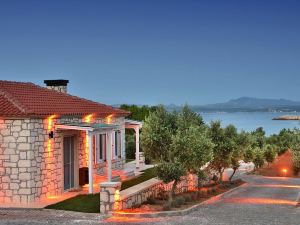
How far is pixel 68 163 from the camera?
2262 cm

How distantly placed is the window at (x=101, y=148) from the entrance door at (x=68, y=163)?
8.88ft

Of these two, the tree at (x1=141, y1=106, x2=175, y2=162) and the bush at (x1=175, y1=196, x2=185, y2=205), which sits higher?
the tree at (x1=141, y1=106, x2=175, y2=162)

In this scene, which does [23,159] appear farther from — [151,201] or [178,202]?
[178,202]

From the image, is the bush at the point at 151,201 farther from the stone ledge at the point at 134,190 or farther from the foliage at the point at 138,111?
the foliage at the point at 138,111

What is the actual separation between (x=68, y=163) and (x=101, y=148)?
3856 millimetres

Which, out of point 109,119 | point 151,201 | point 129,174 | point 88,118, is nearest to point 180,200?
point 151,201

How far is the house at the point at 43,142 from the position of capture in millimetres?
19344

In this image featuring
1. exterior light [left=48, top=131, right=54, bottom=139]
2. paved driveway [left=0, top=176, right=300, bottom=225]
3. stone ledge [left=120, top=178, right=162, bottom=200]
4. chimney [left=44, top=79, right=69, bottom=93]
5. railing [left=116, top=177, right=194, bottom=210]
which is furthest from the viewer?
chimney [left=44, top=79, right=69, bottom=93]

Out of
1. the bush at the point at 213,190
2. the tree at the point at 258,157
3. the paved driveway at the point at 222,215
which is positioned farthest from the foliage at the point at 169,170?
the tree at the point at 258,157

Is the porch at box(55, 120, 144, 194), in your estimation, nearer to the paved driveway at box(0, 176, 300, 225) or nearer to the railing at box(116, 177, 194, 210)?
the railing at box(116, 177, 194, 210)

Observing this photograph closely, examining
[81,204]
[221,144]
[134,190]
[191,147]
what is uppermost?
[191,147]

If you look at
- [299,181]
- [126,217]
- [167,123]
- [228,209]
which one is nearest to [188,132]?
[167,123]

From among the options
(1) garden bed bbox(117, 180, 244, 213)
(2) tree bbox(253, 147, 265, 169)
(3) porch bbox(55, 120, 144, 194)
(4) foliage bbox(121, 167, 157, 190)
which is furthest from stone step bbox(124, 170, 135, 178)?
(2) tree bbox(253, 147, 265, 169)

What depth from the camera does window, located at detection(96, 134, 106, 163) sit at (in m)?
25.6
